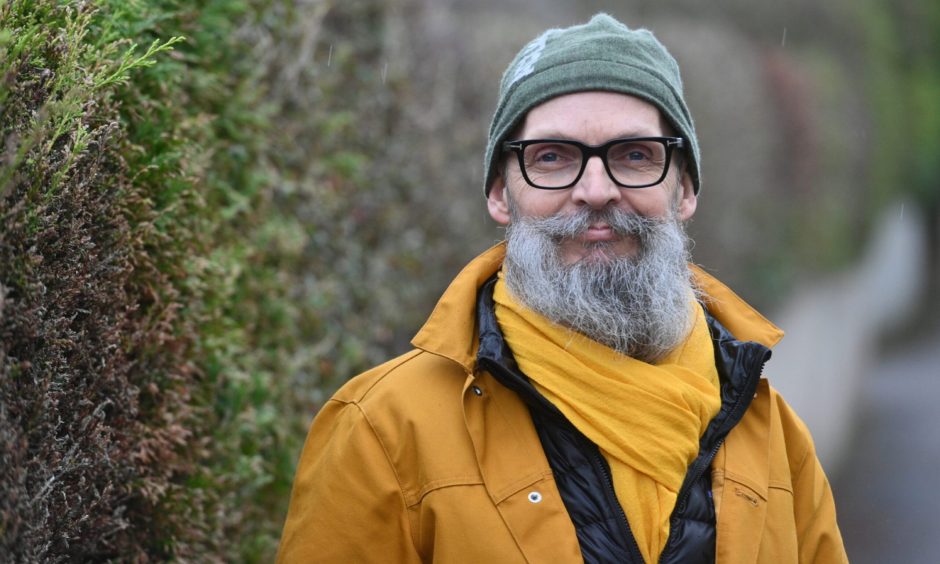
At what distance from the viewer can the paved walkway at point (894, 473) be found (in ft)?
27.0

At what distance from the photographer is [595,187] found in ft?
7.73

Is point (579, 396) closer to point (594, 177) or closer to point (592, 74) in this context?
point (594, 177)

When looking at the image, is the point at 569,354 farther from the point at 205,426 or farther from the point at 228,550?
the point at 228,550

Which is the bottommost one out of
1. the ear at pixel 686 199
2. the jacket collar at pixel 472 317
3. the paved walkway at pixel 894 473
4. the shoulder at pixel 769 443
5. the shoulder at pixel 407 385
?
the paved walkway at pixel 894 473

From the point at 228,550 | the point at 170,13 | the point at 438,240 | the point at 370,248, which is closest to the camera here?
the point at 170,13

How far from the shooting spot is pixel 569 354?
233cm

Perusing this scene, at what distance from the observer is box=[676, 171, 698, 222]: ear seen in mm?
2650

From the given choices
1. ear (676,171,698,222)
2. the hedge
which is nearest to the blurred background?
the hedge

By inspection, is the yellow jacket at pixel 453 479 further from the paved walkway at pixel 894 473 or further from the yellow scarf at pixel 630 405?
the paved walkway at pixel 894 473

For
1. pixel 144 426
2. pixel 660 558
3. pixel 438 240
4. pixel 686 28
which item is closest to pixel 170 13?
pixel 144 426

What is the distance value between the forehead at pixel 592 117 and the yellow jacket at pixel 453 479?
47cm

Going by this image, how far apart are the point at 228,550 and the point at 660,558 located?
1581mm

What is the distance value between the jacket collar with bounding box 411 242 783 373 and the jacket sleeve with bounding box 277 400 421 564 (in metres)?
0.25

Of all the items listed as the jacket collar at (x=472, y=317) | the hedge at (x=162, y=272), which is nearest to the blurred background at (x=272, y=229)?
the hedge at (x=162, y=272)
